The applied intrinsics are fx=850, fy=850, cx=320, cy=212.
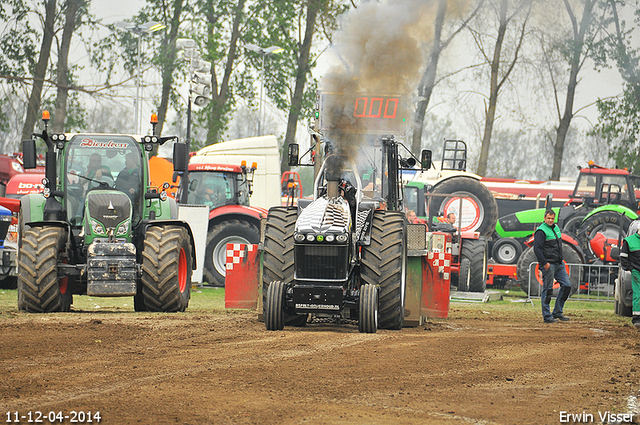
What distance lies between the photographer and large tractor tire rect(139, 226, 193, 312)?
11.1 metres

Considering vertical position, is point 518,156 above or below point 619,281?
above

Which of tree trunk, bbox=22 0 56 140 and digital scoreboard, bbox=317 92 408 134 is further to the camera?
tree trunk, bbox=22 0 56 140

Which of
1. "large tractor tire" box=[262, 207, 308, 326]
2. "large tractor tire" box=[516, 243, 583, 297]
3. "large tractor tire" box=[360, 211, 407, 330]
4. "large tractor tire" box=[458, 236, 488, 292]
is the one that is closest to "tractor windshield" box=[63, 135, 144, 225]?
"large tractor tire" box=[262, 207, 308, 326]

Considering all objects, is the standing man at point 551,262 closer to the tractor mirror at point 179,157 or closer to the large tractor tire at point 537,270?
the large tractor tire at point 537,270

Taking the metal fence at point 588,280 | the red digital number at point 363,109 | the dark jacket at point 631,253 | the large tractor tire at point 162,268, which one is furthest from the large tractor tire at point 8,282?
the dark jacket at point 631,253

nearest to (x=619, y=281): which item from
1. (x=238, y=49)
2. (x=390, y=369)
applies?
(x=390, y=369)

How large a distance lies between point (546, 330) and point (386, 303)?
2.46 metres

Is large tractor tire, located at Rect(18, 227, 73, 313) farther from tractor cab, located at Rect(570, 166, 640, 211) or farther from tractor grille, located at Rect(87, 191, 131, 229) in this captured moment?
tractor cab, located at Rect(570, 166, 640, 211)

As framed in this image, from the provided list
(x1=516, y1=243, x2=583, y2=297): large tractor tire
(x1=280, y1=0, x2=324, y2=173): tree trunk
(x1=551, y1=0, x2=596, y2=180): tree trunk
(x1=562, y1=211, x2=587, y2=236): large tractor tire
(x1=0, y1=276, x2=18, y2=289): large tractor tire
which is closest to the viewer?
(x1=0, y1=276, x2=18, y2=289): large tractor tire

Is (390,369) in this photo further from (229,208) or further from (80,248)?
(229,208)

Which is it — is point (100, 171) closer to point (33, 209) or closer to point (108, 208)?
point (108, 208)

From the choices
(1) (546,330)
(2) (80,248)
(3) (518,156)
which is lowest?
(1) (546,330)

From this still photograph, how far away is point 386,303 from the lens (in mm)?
9836

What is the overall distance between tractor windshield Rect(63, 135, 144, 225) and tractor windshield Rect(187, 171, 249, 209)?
26.1 feet
